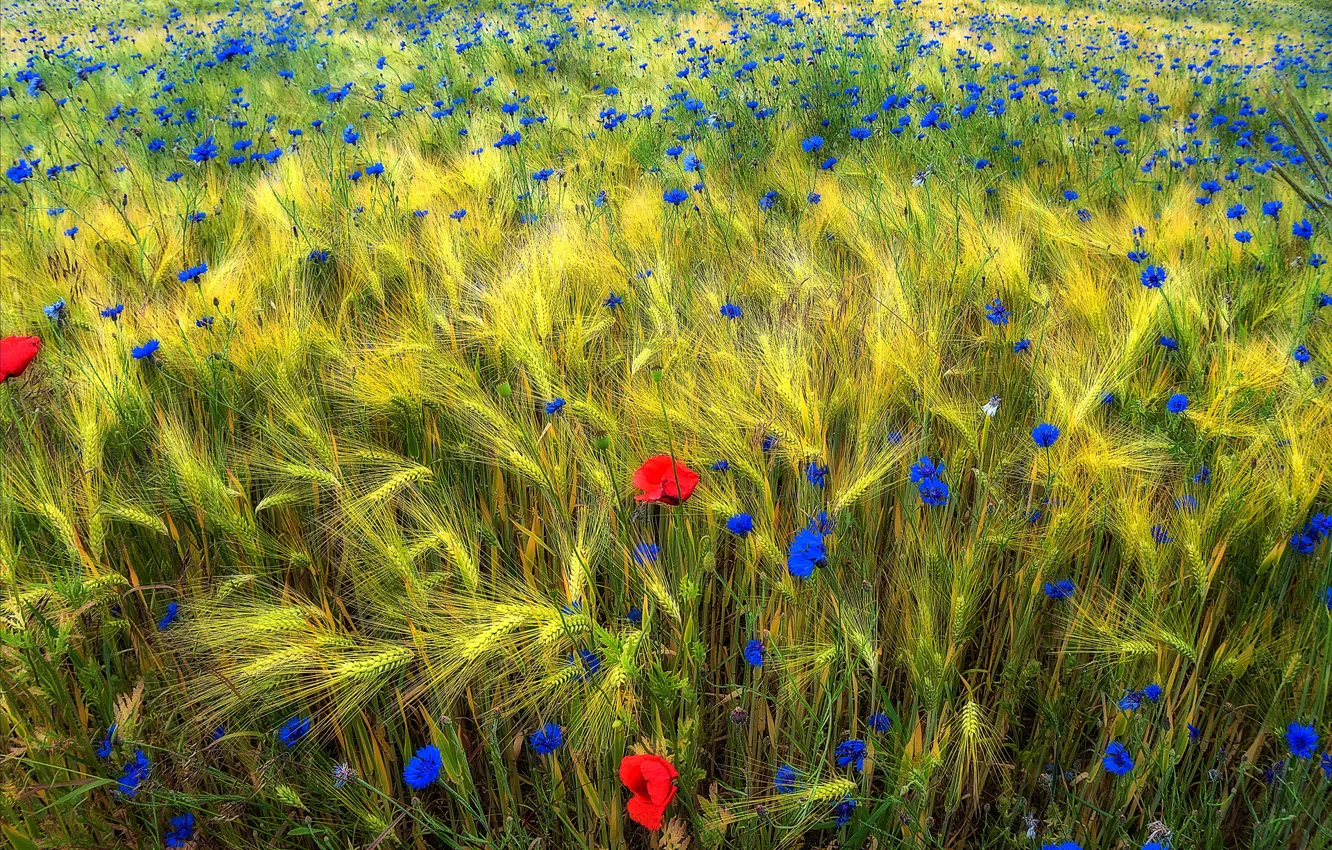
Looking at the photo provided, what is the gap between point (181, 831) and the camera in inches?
38.9

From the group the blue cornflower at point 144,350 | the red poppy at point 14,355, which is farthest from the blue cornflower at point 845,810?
the blue cornflower at point 144,350

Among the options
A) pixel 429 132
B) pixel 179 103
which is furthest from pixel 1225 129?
pixel 179 103

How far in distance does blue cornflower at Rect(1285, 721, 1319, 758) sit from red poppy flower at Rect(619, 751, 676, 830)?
0.74 metres

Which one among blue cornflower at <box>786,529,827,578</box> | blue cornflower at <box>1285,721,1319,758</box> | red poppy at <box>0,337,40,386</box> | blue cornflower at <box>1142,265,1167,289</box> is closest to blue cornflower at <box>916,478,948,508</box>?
blue cornflower at <box>786,529,827,578</box>

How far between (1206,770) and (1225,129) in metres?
4.34

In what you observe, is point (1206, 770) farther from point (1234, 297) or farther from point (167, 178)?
point (167, 178)

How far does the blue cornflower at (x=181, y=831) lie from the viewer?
985mm

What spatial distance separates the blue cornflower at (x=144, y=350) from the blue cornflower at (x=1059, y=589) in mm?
1803

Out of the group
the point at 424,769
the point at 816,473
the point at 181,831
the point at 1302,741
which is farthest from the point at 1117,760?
the point at 181,831

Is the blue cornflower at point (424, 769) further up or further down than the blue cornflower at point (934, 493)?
further down

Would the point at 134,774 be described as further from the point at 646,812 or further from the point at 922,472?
the point at 922,472

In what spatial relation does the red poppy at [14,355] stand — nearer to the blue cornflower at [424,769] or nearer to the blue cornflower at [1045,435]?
the blue cornflower at [424,769]

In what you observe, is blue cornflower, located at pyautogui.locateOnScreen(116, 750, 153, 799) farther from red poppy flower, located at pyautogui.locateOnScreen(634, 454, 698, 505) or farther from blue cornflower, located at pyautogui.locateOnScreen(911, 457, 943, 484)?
blue cornflower, located at pyautogui.locateOnScreen(911, 457, 943, 484)

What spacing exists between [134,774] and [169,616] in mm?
285
